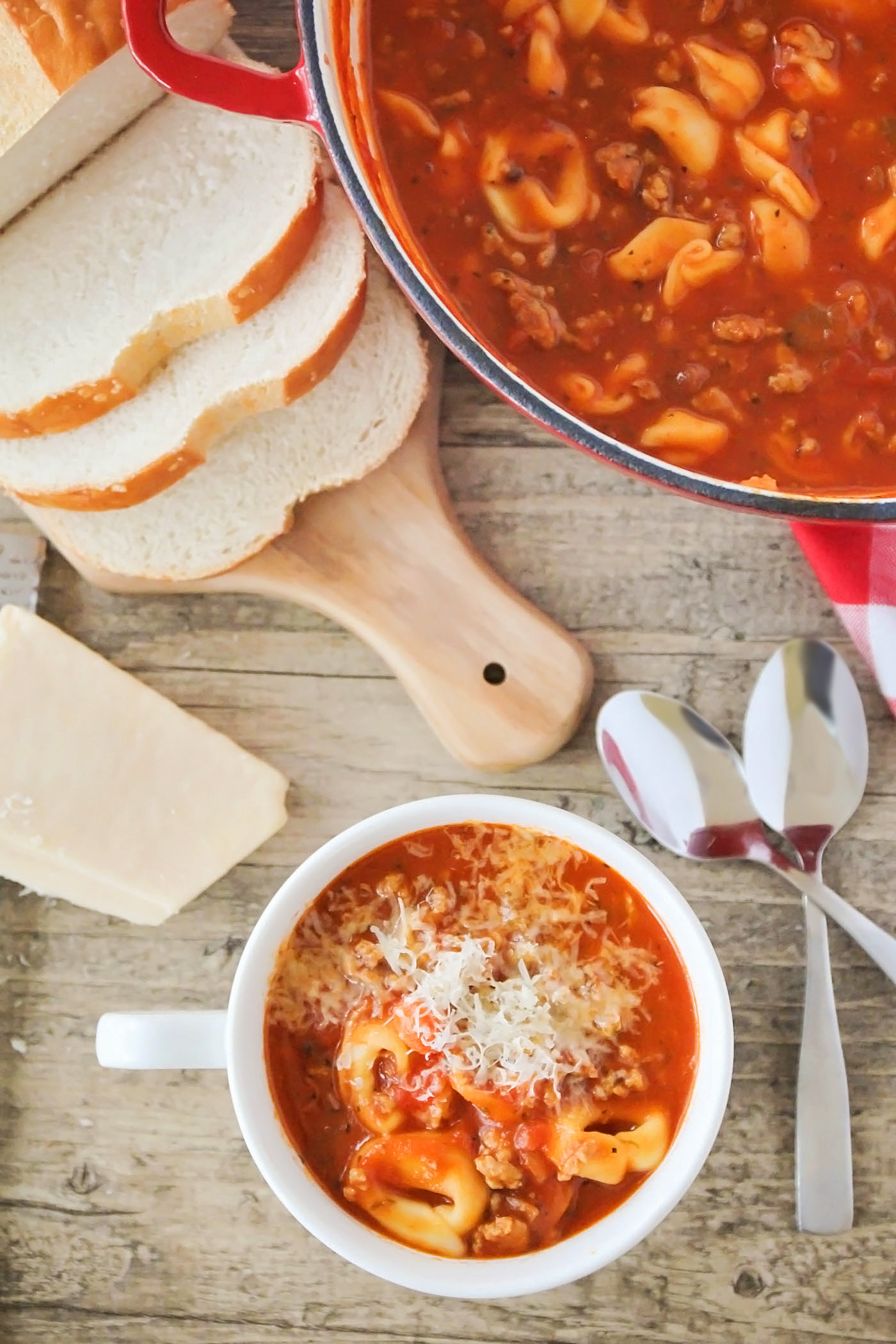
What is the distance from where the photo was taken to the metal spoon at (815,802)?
2.02 m

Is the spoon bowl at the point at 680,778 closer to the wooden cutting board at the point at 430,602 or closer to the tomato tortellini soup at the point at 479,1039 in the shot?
the wooden cutting board at the point at 430,602

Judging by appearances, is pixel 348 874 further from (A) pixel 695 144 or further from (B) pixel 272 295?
(A) pixel 695 144

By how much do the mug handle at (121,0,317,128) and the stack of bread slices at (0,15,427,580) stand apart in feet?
1.37

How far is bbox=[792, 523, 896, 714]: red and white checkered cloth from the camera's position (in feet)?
6.71

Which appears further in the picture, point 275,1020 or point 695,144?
point 275,1020

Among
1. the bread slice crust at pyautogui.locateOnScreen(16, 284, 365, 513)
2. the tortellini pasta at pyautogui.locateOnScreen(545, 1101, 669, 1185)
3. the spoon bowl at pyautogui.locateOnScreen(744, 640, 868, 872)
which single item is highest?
the bread slice crust at pyautogui.locateOnScreen(16, 284, 365, 513)

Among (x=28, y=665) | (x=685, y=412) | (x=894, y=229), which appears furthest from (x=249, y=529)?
(x=894, y=229)

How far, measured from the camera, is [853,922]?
203cm

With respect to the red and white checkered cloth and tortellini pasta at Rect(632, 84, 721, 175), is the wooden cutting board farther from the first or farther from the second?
tortellini pasta at Rect(632, 84, 721, 175)

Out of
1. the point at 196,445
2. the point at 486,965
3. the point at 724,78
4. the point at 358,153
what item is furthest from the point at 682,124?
the point at 486,965

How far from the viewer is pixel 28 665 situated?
205 cm

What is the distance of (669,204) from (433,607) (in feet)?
2.47

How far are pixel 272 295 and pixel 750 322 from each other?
0.82 meters

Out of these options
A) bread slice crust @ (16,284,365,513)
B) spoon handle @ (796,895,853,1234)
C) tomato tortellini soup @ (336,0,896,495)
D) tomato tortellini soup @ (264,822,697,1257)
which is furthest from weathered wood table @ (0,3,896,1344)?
tomato tortellini soup @ (336,0,896,495)
